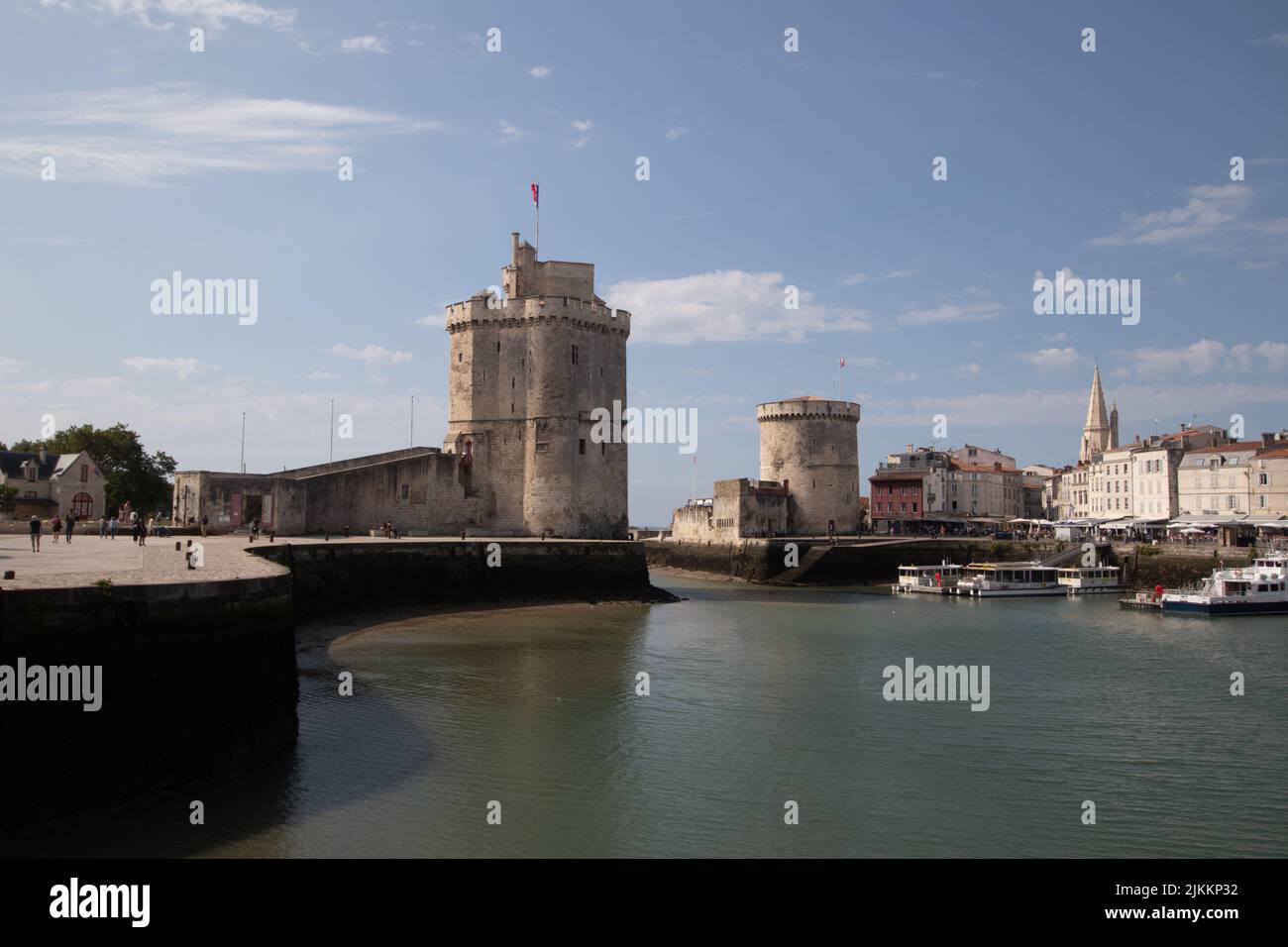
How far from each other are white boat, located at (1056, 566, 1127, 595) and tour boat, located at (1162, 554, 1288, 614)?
901 centimetres

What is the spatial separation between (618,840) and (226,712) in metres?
5.86

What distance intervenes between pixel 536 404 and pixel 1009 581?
25947 mm

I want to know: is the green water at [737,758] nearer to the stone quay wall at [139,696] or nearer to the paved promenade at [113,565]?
the stone quay wall at [139,696]

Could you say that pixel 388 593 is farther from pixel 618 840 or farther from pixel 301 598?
pixel 618 840

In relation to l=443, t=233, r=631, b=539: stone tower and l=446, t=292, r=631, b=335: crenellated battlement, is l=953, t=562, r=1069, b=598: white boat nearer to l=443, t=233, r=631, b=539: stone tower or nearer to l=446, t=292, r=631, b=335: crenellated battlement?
l=443, t=233, r=631, b=539: stone tower

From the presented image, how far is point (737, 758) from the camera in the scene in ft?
50.2

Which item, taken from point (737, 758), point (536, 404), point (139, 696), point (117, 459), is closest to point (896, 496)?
point (536, 404)

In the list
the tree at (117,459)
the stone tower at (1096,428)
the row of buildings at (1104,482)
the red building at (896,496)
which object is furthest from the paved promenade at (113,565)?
the stone tower at (1096,428)

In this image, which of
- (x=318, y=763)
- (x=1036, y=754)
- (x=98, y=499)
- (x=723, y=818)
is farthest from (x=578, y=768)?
(x=98, y=499)

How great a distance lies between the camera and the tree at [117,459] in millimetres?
53938

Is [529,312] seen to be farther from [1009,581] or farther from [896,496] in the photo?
[896,496]

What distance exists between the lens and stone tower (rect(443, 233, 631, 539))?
4200 centimetres

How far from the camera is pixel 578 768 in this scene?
14484 millimetres

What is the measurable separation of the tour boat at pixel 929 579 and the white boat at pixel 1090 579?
210 inches
